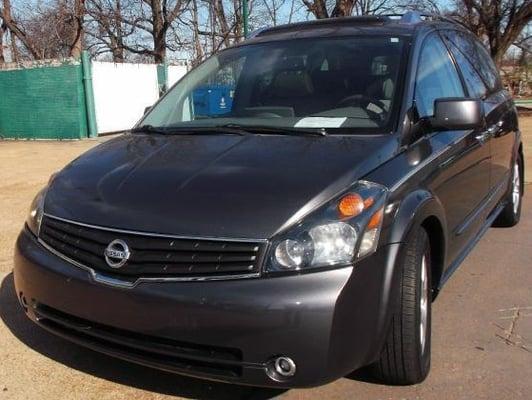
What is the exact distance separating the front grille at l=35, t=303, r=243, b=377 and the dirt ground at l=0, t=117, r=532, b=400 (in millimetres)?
352

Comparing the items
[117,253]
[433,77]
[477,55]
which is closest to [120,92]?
[477,55]

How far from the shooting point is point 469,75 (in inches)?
188

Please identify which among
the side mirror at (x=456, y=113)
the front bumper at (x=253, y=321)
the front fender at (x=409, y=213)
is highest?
the side mirror at (x=456, y=113)

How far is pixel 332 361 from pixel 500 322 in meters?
1.86

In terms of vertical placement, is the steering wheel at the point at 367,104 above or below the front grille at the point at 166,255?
above

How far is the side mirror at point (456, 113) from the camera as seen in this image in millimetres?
3436

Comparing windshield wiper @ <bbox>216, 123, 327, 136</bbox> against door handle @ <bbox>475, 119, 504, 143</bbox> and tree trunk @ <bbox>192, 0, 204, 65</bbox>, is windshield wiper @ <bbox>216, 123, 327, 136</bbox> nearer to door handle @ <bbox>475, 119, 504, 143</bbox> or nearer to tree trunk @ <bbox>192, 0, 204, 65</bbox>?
door handle @ <bbox>475, 119, 504, 143</bbox>

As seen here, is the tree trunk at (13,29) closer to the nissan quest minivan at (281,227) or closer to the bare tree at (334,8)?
the bare tree at (334,8)


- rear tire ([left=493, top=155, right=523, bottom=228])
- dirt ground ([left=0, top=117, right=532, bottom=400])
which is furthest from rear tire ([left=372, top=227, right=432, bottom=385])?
rear tire ([left=493, top=155, right=523, bottom=228])

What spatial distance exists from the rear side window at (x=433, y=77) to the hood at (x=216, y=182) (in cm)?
64

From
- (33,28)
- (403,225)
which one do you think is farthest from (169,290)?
(33,28)

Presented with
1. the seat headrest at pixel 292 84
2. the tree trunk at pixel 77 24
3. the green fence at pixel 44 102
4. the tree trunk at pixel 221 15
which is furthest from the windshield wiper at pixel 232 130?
the tree trunk at pixel 221 15

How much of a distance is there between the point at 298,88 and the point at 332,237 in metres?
1.58

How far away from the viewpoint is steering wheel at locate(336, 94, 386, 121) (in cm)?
354
